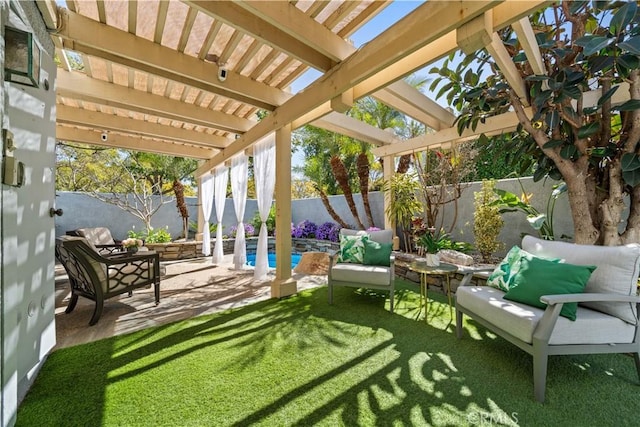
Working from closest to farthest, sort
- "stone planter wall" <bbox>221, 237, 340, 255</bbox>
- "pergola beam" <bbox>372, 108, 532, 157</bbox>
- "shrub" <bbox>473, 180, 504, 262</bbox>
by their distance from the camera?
"pergola beam" <bbox>372, 108, 532, 157</bbox>
"shrub" <bbox>473, 180, 504, 262</bbox>
"stone planter wall" <bbox>221, 237, 340, 255</bbox>

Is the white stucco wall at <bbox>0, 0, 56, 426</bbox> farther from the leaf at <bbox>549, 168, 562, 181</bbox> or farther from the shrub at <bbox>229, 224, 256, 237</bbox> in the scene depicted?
the shrub at <bbox>229, 224, 256, 237</bbox>

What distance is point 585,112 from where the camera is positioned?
9.49 feet

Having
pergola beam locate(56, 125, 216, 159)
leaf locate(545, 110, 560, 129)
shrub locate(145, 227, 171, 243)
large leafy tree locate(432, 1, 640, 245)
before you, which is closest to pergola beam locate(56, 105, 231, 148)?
pergola beam locate(56, 125, 216, 159)

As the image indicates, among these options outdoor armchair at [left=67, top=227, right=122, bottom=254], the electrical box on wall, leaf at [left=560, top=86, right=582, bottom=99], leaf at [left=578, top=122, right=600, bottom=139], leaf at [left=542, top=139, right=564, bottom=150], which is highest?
leaf at [left=560, top=86, right=582, bottom=99]

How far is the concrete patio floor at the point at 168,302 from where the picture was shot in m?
2.96

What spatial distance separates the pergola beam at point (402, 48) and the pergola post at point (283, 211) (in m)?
0.57

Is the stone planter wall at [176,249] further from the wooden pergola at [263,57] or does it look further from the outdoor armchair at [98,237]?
the wooden pergola at [263,57]

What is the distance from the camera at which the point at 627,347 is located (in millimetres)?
1938

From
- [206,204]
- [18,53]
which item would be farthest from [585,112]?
[206,204]

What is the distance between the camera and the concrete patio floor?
2.96 metres

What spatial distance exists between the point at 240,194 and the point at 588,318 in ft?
18.3

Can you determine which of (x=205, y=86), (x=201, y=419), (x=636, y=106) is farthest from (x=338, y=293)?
(x=636, y=106)

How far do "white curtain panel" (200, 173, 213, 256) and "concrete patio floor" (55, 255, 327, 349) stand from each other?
1425mm

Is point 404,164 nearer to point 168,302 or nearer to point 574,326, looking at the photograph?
point 574,326
